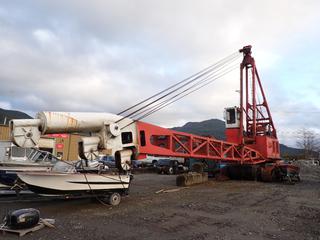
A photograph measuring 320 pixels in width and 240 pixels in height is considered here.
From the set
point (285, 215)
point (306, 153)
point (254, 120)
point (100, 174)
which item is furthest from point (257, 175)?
point (306, 153)

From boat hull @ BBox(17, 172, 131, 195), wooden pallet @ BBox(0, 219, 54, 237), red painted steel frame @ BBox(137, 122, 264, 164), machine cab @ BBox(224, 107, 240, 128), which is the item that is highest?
machine cab @ BBox(224, 107, 240, 128)

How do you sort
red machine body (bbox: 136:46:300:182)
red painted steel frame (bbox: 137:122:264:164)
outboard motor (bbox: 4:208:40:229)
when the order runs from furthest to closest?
Answer: red machine body (bbox: 136:46:300:182), red painted steel frame (bbox: 137:122:264:164), outboard motor (bbox: 4:208:40:229)

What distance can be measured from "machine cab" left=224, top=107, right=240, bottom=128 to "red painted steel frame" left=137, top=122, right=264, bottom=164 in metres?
1.66

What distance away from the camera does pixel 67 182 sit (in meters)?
9.91

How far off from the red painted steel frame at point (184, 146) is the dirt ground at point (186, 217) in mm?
1812

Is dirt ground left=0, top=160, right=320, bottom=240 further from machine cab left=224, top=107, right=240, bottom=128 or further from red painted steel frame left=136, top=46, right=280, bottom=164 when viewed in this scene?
machine cab left=224, top=107, right=240, bottom=128

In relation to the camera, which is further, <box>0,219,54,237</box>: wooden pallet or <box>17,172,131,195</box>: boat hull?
<box>17,172,131,195</box>: boat hull

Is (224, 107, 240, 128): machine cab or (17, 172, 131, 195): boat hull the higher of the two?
(224, 107, 240, 128): machine cab

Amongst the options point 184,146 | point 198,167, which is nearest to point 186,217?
point 184,146

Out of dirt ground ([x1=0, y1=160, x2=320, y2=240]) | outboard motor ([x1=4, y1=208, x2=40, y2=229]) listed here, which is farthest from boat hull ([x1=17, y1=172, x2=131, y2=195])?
outboard motor ([x1=4, y1=208, x2=40, y2=229])

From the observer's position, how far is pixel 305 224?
337 inches

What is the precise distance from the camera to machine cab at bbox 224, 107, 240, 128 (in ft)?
66.8

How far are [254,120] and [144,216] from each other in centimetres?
1321

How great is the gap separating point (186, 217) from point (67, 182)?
358 cm
